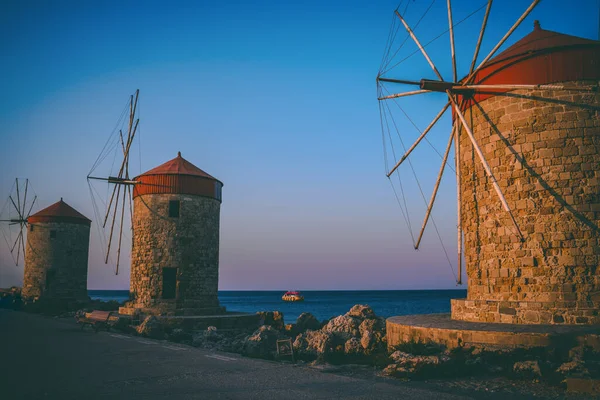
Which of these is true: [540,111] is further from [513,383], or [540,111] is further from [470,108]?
[513,383]

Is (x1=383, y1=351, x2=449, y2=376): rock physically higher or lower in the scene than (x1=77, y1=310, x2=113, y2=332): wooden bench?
higher

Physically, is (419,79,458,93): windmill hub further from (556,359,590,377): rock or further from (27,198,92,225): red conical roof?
(27,198,92,225): red conical roof

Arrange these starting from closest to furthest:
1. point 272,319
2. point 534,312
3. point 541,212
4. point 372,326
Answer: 1. point 534,312
2. point 541,212
3. point 372,326
4. point 272,319

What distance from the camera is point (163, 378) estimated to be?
755cm

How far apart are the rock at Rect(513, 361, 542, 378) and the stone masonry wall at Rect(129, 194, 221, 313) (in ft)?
52.4

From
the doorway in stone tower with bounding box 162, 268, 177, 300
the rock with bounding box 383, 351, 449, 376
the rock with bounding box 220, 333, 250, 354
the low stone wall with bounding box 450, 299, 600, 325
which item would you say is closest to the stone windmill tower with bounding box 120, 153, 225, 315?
the doorway in stone tower with bounding box 162, 268, 177, 300

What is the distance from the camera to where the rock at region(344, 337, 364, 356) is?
11.7 metres

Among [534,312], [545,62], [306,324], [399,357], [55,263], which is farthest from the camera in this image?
[55,263]

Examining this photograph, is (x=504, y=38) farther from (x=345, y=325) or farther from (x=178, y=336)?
(x=178, y=336)

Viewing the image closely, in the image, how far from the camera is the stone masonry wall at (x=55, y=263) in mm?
30641

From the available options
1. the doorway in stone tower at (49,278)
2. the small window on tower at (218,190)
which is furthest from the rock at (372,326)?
the doorway in stone tower at (49,278)

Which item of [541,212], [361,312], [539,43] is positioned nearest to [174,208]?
[361,312]

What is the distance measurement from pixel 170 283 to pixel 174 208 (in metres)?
3.46

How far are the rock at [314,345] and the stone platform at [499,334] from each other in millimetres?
2022
